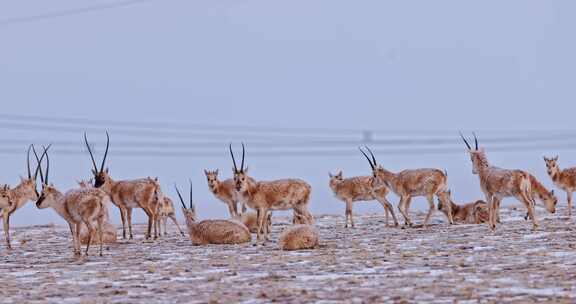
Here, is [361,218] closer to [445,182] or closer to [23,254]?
[445,182]

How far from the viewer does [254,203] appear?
2152cm

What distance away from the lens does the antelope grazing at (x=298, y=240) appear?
17.9 m

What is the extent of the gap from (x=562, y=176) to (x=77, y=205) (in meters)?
14.9

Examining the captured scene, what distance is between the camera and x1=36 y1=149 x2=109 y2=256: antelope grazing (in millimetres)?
18141

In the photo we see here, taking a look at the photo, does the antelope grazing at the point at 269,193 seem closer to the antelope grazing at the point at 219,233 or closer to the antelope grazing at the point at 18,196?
the antelope grazing at the point at 219,233

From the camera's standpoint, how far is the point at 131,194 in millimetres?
23094

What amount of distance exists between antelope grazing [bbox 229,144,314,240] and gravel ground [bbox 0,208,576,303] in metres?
0.94

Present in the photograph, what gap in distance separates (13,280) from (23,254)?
16.5 ft

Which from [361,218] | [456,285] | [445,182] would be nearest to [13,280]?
[456,285]

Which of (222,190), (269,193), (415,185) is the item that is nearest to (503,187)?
(415,185)

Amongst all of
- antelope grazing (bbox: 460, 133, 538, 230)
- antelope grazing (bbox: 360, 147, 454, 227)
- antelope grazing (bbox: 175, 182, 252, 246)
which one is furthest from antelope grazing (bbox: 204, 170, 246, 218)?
antelope grazing (bbox: 460, 133, 538, 230)

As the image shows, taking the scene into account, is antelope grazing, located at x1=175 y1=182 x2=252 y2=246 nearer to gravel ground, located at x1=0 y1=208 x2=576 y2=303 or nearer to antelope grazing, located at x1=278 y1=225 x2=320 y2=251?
gravel ground, located at x1=0 y1=208 x2=576 y2=303

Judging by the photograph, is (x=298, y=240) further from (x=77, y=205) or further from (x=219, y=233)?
(x=77, y=205)

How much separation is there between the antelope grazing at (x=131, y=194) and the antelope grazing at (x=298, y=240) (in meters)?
5.25
